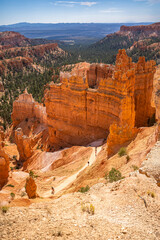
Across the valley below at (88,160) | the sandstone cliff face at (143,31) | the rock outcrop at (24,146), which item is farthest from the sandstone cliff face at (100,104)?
the sandstone cliff face at (143,31)

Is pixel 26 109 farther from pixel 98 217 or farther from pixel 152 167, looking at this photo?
pixel 98 217

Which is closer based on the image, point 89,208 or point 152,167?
point 89,208

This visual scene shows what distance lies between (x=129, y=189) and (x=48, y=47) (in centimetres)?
13149

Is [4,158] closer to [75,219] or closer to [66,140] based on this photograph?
[66,140]

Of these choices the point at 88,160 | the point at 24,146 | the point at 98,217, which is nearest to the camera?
the point at 98,217

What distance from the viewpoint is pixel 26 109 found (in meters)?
38.5

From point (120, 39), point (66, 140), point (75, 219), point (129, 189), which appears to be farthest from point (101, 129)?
point (120, 39)

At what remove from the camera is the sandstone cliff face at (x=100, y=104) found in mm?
20219

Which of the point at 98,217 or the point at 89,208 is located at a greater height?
the point at 98,217

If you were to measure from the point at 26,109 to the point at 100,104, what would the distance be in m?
20.5

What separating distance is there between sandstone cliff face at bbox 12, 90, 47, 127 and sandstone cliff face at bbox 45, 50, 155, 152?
8.92 meters

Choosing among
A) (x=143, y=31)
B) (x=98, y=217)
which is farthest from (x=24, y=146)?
(x=143, y=31)

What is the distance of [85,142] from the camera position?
24.5 meters

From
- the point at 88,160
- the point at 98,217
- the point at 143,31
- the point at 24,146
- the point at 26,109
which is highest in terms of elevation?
the point at 143,31
